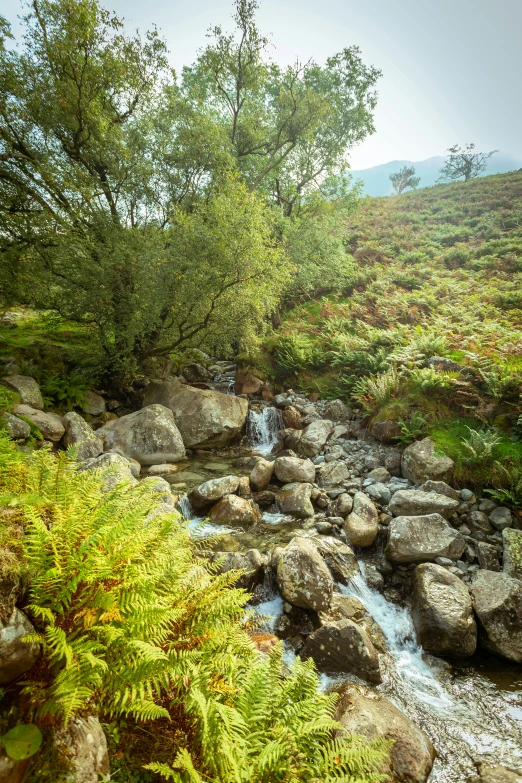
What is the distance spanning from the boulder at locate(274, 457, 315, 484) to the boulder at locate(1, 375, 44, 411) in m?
7.08

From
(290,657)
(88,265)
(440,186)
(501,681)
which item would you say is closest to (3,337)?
(88,265)

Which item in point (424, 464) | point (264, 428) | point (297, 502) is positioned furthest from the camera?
point (264, 428)

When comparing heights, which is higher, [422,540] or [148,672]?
[148,672]

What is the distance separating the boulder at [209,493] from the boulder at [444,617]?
14.5 ft

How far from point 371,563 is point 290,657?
2598 millimetres

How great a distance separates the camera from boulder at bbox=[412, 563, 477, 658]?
5156 millimetres

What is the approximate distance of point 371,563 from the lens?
6.73 meters

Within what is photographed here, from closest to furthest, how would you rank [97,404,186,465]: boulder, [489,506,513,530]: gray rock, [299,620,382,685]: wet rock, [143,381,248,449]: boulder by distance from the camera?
[299,620,382,685]: wet rock
[489,506,513,530]: gray rock
[97,404,186,465]: boulder
[143,381,248,449]: boulder

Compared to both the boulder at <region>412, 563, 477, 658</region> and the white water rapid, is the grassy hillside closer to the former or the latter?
the boulder at <region>412, 563, 477, 658</region>

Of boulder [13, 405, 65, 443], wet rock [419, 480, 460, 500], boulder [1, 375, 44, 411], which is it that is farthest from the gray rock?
boulder [1, 375, 44, 411]

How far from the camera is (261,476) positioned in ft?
30.0

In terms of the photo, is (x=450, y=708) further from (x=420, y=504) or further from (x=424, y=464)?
(x=424, y=464)

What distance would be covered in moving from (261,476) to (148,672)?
7.00 metres

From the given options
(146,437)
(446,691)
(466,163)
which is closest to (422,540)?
(446,691)
